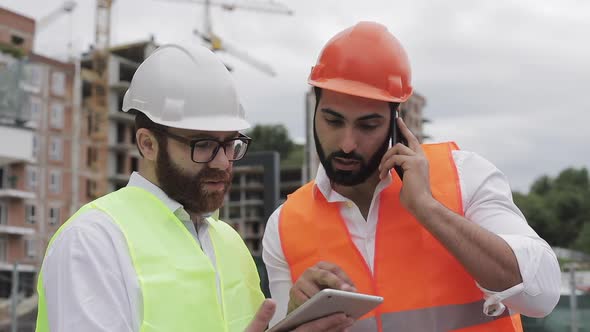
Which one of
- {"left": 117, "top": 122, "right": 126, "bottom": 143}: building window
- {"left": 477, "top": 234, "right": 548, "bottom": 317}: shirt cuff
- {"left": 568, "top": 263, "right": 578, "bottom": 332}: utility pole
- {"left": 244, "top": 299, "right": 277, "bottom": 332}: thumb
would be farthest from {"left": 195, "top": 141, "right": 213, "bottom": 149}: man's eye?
{"left": 117, "top": 122, "right": 126, "bottom": 143}: building window

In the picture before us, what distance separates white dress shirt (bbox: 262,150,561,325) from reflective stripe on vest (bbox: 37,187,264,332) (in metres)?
0.38

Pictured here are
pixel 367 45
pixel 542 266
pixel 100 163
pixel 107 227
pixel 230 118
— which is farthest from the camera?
pixel 100 163

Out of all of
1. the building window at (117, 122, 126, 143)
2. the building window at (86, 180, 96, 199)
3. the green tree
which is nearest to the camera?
the building window at (86, 180, 96, 199)

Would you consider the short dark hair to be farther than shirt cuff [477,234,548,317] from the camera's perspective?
Yes

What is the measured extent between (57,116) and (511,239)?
5827 cm

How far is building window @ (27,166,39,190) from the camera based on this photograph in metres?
54.0

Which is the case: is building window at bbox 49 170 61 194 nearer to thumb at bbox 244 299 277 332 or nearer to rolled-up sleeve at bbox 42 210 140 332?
rolled-up sleeve at bbox 42 210 140 332

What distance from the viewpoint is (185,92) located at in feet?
10.2

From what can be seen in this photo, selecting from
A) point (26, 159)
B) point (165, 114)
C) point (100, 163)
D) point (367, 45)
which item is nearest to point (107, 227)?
point (165, 114)

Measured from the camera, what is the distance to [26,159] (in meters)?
51.3

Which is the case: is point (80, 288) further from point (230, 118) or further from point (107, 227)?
point (230, 118)

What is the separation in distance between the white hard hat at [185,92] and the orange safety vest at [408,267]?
650 millimetres

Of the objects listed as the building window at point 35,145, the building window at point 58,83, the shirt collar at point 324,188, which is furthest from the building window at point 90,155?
the shirt collar at point 324,188

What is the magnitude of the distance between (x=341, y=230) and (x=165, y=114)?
3.04 ft
